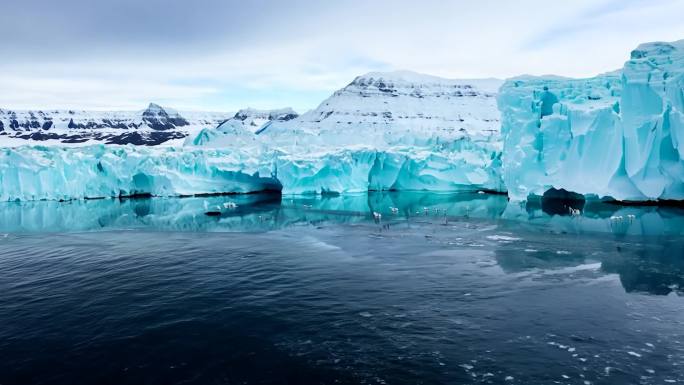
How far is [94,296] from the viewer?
13.0 metres

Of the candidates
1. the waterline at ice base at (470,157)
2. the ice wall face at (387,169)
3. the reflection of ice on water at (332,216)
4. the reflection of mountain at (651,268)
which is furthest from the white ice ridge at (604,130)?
the reflection of mountain at (651,268)

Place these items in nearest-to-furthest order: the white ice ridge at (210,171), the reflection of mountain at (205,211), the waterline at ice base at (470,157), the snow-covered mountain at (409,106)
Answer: the reflection of mountain at (205,211)
the waterline at ice base at (470,157)
the white ice ridge at (210,171)
the snow-covered mountain at (409,106)

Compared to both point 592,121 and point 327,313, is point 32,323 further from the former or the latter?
point 592,121

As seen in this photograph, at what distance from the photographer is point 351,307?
11.4 metres

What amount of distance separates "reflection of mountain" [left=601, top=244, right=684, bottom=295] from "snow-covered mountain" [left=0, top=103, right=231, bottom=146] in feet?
400

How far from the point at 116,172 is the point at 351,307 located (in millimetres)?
43328

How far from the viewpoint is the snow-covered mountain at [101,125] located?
134250mm

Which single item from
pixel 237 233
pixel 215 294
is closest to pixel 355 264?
pixel 215 294

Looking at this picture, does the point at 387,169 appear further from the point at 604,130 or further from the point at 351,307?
the point at 351,307

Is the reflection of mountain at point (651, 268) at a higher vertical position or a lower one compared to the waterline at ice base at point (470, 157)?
lower

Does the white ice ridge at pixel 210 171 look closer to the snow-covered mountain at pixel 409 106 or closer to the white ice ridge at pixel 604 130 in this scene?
the white ice ridge at pixel 604 130

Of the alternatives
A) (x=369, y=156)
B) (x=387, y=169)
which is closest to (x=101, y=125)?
(x=387, y=169)

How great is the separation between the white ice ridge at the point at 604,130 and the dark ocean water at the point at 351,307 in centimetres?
772

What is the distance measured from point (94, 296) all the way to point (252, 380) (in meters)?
7.32
